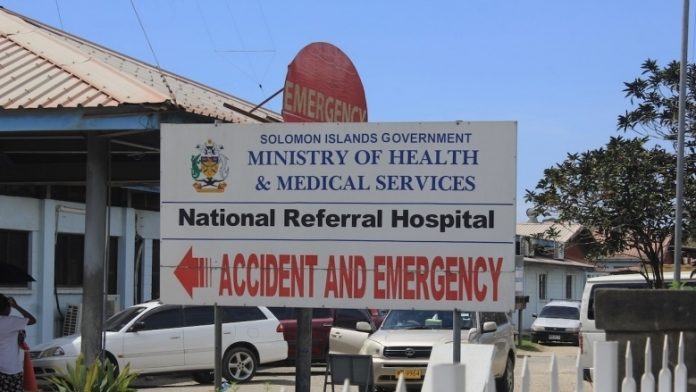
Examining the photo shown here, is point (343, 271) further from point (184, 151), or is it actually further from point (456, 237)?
point (184, 151)

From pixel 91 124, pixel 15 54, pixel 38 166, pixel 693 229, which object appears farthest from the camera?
pixel 693 229

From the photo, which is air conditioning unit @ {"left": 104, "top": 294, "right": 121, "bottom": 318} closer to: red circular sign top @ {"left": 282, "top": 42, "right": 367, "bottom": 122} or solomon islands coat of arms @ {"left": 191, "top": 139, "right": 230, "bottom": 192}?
red circular sign top @ {"left": 282, "top": 42, "right": 367, "bottom": 122}

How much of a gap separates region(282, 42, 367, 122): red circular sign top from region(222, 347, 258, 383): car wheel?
418 inches

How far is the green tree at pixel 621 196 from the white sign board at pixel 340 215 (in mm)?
A: 14226

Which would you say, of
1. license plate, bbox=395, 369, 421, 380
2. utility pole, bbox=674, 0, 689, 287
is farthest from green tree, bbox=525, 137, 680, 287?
license plate, bbox=395, 369, 421, 380

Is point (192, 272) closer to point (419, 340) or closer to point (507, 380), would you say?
point (419, 340)

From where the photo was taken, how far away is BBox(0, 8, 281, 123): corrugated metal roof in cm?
728

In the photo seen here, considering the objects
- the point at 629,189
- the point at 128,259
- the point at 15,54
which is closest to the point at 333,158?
the point at 15,54

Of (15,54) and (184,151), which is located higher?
(15,54)

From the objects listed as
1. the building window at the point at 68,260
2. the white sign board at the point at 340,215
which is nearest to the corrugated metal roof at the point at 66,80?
the white sign board at the point at 340,215

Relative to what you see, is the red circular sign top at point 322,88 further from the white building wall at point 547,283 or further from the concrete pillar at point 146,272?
the white building wall at point 547,283

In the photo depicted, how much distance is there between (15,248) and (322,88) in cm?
1422

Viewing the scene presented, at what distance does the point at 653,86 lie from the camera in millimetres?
19891

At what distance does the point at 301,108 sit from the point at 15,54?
9.75ft
